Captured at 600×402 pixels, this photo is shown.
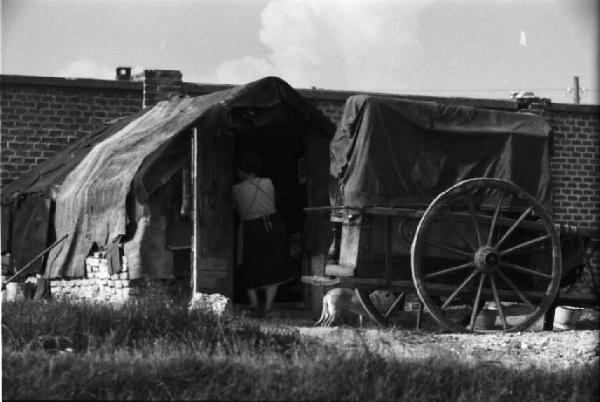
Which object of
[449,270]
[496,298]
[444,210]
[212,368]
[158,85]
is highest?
[158,85]

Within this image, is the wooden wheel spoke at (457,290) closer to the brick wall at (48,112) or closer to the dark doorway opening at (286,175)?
the dark doorway opening at (286,175)

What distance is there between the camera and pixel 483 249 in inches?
518

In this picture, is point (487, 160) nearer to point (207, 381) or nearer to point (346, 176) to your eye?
point (346, 176)

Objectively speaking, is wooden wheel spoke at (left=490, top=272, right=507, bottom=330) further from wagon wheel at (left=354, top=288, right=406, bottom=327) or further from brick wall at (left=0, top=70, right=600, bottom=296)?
brick wall at (left=0, top=70, right=600, bottom=296)

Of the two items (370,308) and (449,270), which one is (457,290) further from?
(370,308)

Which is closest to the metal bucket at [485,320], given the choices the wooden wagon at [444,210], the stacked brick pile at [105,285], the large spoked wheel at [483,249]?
the wooden wagon at [444,210]

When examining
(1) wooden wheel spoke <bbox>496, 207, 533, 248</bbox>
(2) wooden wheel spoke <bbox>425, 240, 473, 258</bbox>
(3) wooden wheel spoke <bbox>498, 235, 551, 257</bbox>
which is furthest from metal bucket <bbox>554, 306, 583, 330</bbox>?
(2) wooden wheel spoke <bbox>425, 240, 473, 258</bbox>

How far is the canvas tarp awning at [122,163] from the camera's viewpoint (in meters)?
15.0

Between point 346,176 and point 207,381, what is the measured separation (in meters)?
4.50

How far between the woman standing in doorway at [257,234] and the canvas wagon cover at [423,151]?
1.34 m

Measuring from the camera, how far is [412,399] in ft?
31.6

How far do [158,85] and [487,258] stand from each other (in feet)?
25.0

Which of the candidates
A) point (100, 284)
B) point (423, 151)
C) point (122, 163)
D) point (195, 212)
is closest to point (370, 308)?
point (423, 151)

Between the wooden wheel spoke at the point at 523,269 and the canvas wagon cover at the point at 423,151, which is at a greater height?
the canvas wagon cover at the point at 423,151
